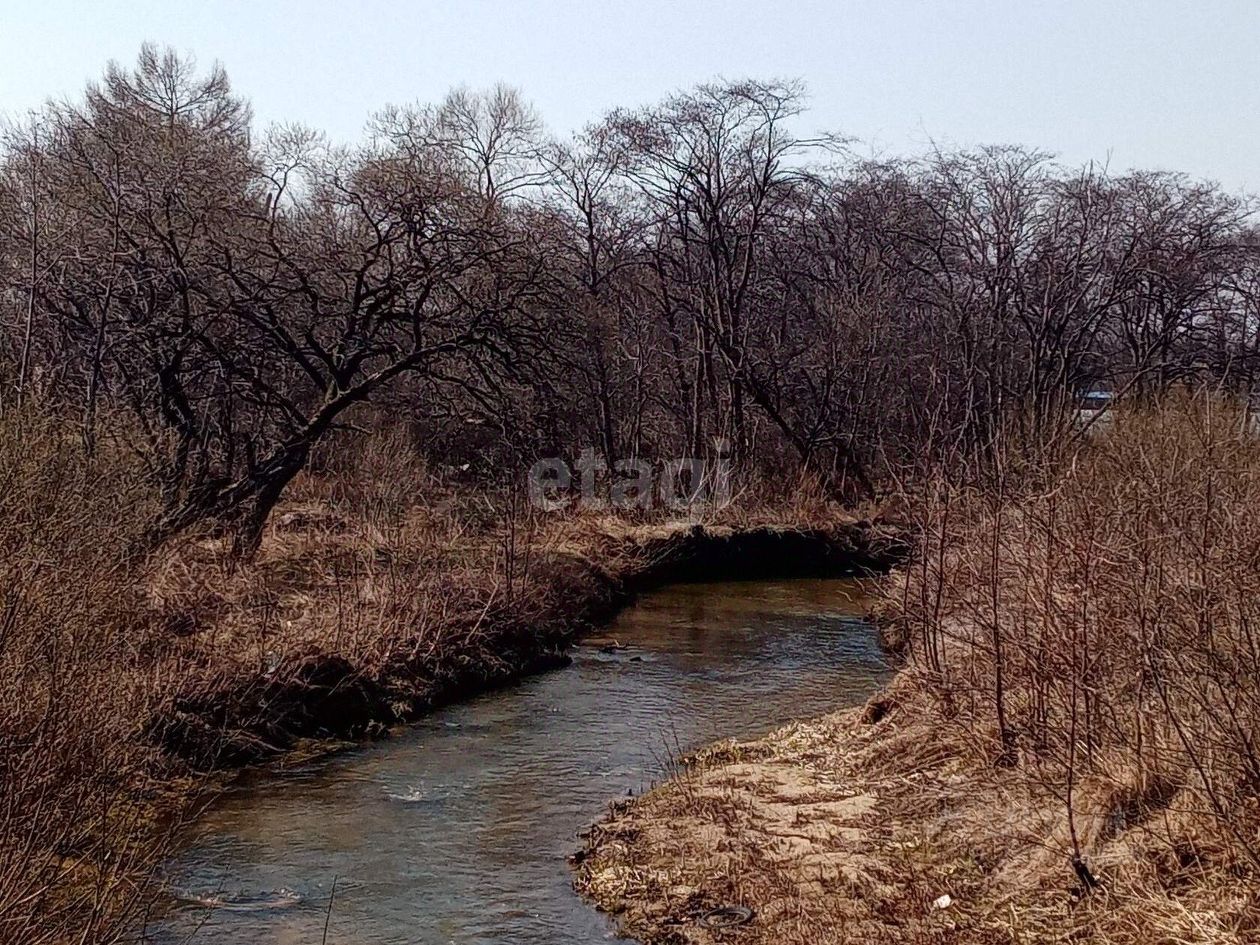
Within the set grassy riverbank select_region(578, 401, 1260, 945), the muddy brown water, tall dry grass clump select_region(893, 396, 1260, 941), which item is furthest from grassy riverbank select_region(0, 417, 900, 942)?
tall dry grass clump select_region(893, 396, 1260, 941)

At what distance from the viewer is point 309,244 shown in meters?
17.7

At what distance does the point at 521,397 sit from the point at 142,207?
6057mm

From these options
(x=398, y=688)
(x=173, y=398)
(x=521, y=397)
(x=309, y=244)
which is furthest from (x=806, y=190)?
(x=398, y=688)

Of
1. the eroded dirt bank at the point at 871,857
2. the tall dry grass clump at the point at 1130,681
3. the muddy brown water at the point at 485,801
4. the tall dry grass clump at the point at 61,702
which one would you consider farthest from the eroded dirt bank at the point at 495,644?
the tall dry grass clump at the point at 1130,681

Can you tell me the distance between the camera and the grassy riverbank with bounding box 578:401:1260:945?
6.17 m

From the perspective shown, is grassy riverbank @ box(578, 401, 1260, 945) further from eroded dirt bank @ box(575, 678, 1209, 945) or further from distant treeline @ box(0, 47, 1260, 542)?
distant treeline @ box(0, 47, 1260, 542)

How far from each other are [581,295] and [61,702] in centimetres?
1444

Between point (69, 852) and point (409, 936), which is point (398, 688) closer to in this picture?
point (409, 936)

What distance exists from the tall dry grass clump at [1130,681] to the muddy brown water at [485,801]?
2.96 m

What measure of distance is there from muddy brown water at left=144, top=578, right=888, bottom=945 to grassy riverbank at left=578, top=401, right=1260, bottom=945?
599 millimetres

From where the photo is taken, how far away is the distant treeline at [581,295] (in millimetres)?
15484

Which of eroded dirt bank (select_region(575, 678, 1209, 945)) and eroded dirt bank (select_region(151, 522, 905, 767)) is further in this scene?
eroded dirt bank (select_region(151, 522, 905, 767))

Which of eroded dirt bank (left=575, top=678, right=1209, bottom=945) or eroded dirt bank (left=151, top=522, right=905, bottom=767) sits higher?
eroded dirt bank (left=151, top=522, right=905, bottom=767)

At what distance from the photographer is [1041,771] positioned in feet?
26.1
